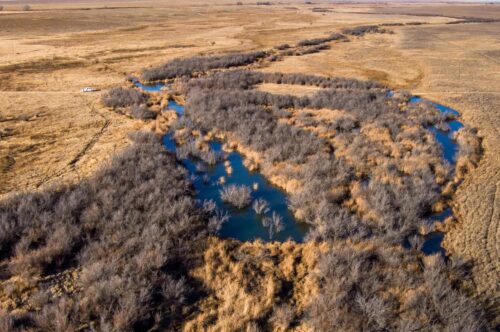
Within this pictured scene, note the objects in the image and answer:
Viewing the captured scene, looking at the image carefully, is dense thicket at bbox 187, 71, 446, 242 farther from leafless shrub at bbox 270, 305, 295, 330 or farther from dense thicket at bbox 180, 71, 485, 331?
leafless shrub at bbox 270, 305, 295, 330

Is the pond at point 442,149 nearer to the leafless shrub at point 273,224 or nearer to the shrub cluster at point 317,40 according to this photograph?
the leafless shrub at point 273,224

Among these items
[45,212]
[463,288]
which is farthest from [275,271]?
[45,212]

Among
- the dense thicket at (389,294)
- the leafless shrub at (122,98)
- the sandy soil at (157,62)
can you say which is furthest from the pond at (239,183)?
the leafless shrub at (122,98)

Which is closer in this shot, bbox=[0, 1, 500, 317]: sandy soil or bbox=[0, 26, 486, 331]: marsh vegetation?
bbox=[0, 26, 486, 331]: marsh vegetation

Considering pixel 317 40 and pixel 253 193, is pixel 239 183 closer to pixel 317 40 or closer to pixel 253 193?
pixel 253 193

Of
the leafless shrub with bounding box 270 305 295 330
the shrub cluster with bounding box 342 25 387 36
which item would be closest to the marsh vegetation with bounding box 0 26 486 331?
the leafless shrub with bounding box 270 305 295 330
